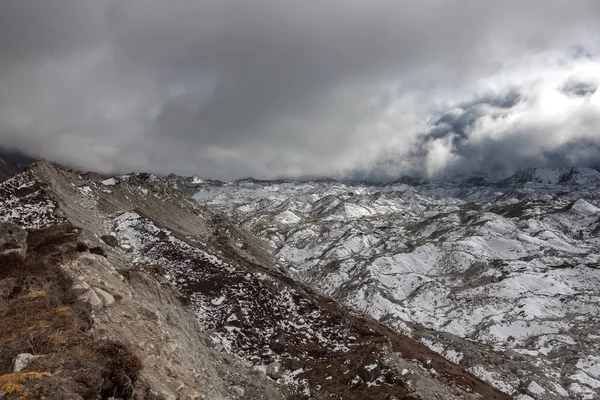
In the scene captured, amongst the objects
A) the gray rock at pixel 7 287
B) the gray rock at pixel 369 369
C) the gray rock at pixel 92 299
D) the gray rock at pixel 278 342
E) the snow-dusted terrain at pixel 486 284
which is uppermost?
the snow-dusted terrain at pixel 486 284

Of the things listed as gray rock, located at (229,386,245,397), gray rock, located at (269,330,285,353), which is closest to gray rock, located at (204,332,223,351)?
gray rock, located at (269,330,285,353)

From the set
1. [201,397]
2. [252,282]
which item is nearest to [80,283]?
[201,397]

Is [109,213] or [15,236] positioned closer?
[15,236]

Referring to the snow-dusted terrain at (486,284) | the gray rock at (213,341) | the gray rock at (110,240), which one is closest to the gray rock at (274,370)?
the gray rock at (213,341)

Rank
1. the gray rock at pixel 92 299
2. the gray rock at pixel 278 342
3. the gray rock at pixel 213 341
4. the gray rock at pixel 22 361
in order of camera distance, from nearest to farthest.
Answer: the gray rock at pixel 22 361 < the gray rock at pixel 92 299 < the gray rock at pixel 213 341 < the gray rock at pixel 278 342

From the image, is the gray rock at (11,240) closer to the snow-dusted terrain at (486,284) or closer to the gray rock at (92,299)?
the gray rock at (92,299)

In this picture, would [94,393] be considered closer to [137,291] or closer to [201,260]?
[137,291]

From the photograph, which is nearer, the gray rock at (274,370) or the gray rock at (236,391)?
the gray rock at (236,391)
